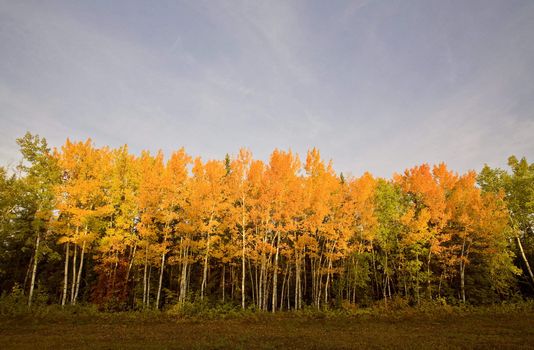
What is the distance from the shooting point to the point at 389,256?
108ft

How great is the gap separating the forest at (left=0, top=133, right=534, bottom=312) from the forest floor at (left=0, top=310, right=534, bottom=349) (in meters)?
3.71

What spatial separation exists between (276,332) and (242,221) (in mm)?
10857

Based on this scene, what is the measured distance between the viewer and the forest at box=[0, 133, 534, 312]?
24656 mm

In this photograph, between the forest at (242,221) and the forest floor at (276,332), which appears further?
the forest at (242,221)

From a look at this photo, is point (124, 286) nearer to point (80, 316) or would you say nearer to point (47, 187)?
point (80, 316)

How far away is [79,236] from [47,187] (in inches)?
182

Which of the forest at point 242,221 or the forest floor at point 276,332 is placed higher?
the forest at point 242,221

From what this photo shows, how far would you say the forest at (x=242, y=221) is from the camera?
971 inches

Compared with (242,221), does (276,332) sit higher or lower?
lower

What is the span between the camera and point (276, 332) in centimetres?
1634

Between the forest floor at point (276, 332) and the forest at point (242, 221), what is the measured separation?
3712 millimetres

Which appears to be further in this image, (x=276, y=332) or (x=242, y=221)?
(x=242, y=221)

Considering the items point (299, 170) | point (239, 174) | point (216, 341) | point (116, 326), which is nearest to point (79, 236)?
point (116, 326)

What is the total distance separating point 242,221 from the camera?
25.8 m
